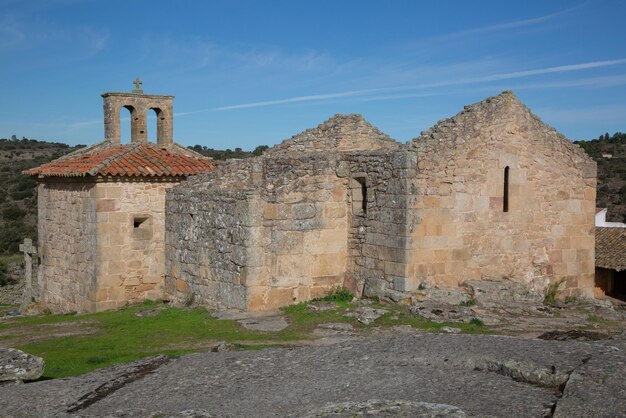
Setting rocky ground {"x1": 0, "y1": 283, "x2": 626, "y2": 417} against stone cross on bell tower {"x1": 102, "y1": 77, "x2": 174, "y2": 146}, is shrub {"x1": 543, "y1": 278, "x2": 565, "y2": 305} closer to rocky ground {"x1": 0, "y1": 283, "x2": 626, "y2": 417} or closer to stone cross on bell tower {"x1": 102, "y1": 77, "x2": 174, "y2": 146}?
rocky ground {"x1": 0, "y1": 283, "x2": 626, "y2": 417}

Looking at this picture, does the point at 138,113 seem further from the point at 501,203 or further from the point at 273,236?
the point at 501,203

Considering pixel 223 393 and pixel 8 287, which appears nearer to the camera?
pixel 223 393

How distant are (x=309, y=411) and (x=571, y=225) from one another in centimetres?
894

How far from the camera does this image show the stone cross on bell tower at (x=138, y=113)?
1653cm

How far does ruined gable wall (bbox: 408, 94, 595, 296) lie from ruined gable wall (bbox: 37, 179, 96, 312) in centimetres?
705

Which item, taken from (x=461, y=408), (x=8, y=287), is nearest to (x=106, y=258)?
(x=461, y=408)

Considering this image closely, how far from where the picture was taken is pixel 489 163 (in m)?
11.8

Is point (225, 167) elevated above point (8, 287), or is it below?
above

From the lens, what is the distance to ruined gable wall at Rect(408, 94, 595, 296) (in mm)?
11234

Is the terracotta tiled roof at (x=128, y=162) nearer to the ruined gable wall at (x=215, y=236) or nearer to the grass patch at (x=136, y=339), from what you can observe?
the ruined gable wall at (x=215, y=236)

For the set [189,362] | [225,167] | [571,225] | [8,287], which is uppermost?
[225,167]

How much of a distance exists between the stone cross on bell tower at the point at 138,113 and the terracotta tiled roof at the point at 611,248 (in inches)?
571

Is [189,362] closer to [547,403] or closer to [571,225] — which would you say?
[547,403]

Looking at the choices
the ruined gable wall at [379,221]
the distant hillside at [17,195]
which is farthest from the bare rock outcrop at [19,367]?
the distant hillside at [17,195]
